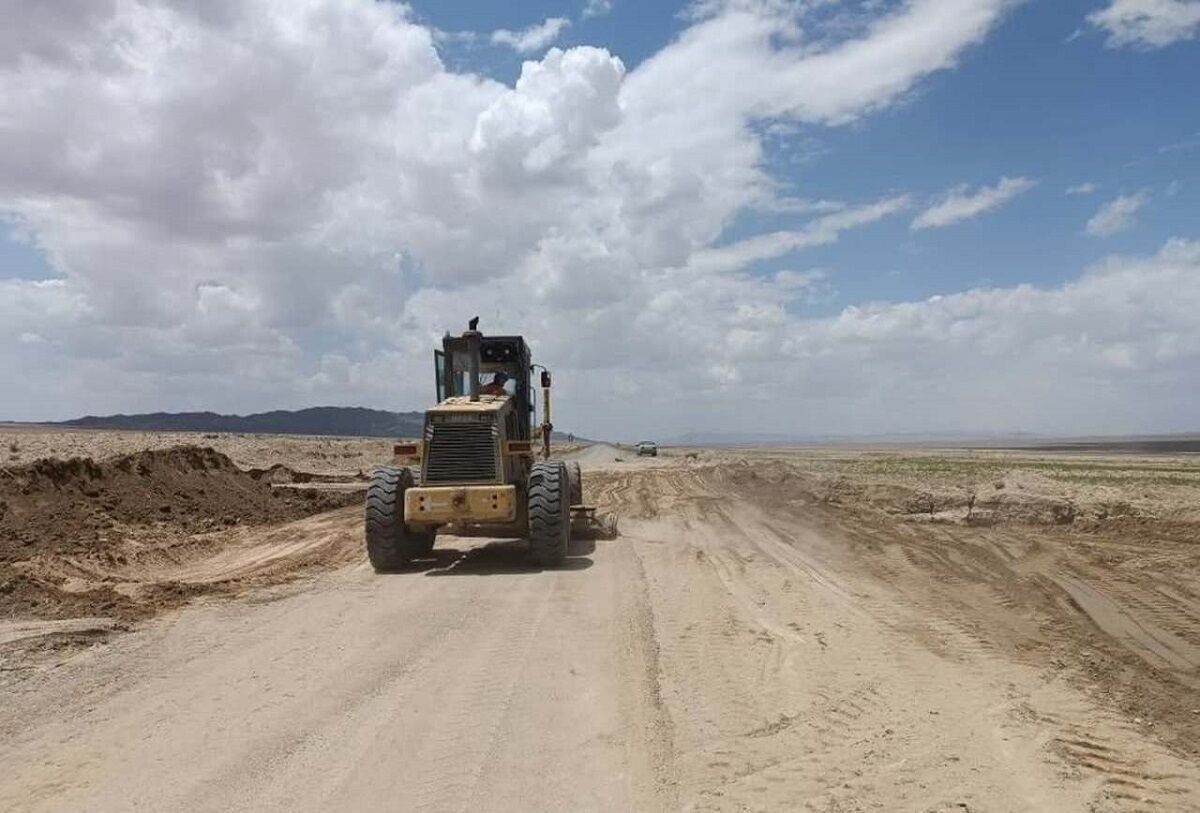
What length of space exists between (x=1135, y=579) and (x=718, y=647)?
24.7 feet

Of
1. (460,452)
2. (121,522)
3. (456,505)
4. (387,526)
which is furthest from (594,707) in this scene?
(121,522)

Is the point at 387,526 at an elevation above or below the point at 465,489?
below

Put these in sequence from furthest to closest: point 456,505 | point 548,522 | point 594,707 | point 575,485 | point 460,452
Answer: point 575,485, point 460,452, point 548,522, point 456,505, point 594,707

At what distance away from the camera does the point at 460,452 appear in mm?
13125

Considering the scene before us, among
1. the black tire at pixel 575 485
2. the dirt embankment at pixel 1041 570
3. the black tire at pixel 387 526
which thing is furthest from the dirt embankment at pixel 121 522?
the dirt embankment at pixel 1041 570

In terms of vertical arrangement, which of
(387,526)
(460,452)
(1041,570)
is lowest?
(1041,570)

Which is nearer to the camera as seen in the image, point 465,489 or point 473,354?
point 465,489

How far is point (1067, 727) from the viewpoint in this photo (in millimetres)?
6086

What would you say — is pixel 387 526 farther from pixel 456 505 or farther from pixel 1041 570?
A: pixel 1041 570

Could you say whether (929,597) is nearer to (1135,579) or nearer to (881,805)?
(1135,579)

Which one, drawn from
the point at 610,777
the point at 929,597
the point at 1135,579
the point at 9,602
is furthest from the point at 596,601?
the point at 1135,579

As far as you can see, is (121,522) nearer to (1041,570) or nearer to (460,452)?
(460,452)

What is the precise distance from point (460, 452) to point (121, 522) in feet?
27.2

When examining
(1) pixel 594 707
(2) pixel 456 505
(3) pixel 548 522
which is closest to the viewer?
(1) pixel 594 707
